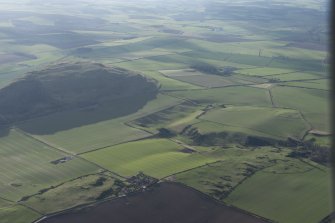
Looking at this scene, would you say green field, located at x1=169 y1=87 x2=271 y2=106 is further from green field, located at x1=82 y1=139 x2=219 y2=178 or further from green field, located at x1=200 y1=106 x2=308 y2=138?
green field, located at x1=82 y1=139 x2=219 y2=178

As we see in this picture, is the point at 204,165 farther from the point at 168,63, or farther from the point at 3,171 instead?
the point at 168,63

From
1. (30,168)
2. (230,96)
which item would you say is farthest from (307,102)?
(30,168)

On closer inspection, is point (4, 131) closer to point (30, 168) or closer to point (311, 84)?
point (30, 168)

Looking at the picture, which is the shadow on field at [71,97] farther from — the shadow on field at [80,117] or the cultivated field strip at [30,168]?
the cultivated field strip at [30,168]

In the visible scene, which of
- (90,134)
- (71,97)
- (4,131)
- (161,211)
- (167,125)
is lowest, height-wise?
(167,125)

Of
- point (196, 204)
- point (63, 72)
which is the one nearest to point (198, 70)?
point (63, 72)

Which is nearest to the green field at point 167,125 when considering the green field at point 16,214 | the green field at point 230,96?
the green field at point 16,214
